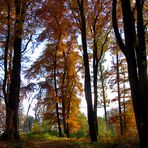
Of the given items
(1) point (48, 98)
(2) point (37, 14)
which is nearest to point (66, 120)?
(1) point (48, 98)

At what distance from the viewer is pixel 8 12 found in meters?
16.6

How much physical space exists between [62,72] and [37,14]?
1485 cm

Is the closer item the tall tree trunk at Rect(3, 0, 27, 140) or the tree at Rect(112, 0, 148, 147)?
the tree at Rect(112, 0, 148, 147)

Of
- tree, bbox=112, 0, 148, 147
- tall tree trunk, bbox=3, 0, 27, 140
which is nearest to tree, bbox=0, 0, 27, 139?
tall tree trunk, bbox=3, 0, 27, 140

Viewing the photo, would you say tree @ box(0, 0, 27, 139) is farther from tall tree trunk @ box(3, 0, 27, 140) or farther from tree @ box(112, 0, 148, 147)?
tree @ box(112, 0, 148, 147)

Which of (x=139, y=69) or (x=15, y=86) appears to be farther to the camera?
(x=15, y=86)

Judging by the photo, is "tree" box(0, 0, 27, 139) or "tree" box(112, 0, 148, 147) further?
"tree" box(0, 0, 27, 139)

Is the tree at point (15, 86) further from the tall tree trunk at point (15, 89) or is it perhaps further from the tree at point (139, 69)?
the tree at point (139, 69)

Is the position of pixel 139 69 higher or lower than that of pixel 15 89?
lower

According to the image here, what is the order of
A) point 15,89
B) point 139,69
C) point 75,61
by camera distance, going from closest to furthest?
point 139,69 < point 15,89 < point 75,61

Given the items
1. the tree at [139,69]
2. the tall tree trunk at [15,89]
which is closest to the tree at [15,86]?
the tall tree trunk at [15,89]

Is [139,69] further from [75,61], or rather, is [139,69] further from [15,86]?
[75,61]

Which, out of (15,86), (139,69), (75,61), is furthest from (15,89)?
(75,61)

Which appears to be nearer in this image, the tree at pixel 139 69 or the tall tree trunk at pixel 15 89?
the tree at pixel 139 69
